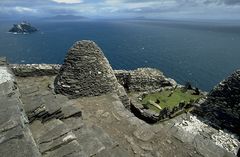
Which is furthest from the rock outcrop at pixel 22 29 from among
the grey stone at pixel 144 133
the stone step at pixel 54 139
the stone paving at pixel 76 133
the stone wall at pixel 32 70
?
the stone step at pixel 54 139

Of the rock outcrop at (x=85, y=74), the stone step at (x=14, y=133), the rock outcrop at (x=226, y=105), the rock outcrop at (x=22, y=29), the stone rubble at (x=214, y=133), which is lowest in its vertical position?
the rock outcrop at (x=22, y=29)

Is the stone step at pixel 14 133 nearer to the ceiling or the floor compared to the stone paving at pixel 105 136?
nearer to the ceiling

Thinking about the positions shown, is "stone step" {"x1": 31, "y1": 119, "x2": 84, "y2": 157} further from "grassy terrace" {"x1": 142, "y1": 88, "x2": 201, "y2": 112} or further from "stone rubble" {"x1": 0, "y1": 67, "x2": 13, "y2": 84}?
"grassy terrace" {"x1": 142, "y1": 88, "x2": 201, "y2": 112}

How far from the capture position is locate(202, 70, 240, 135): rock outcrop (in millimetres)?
14766

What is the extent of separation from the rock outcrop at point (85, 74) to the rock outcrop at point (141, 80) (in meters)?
7.07

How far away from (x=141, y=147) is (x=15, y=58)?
298 feet

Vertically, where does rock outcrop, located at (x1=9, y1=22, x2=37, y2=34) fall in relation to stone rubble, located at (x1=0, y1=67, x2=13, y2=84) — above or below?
below

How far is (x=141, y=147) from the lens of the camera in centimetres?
948

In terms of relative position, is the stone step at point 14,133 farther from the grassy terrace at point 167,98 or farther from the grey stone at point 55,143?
the grassy terrace at point 167,98

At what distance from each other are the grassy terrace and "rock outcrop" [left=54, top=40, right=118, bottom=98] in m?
4.17

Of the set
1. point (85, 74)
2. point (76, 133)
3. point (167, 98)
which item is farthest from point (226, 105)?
point (76, 133)

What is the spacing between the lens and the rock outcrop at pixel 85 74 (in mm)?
14656

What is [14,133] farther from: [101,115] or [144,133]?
[101,115]

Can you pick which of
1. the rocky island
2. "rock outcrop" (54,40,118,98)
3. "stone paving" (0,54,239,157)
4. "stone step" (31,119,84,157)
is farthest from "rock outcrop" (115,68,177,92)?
"stone step" (31,119,84,157)
